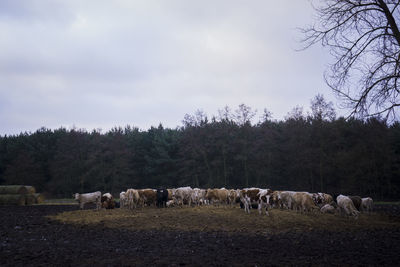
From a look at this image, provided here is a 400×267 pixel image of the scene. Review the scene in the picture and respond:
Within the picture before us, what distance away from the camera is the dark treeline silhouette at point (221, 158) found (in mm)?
43125

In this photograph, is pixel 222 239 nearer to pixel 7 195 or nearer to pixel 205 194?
pixel 205 194

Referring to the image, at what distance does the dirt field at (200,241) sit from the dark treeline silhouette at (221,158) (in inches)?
1018

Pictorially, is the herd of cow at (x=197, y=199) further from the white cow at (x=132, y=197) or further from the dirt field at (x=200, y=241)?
the dirt field at (x=200, y=241)

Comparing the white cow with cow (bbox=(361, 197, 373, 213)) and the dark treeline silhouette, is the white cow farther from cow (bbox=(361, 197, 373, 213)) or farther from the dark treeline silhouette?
the dark treeline silhouette

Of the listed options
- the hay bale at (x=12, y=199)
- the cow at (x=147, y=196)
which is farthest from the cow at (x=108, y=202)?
the hay bale at (x=12, y=199)

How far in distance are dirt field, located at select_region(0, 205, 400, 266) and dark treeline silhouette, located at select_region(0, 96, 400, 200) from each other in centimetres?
2585

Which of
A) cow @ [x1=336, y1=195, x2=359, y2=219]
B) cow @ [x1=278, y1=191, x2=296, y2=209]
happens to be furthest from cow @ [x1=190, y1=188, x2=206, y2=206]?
cow @ [x1=336, y1=195, x2=359, y2=219]

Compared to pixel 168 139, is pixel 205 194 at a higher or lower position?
lower

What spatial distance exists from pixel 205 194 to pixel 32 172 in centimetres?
3752

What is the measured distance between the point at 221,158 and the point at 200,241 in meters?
39.2

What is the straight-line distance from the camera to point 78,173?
58188mm

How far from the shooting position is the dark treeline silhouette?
43125mm

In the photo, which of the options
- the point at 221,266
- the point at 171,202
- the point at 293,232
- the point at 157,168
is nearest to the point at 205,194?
the point at 171,202

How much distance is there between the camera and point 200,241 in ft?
45.5
